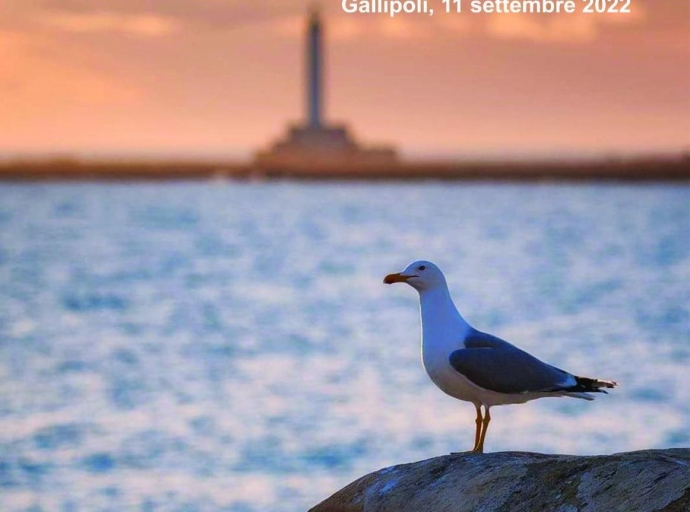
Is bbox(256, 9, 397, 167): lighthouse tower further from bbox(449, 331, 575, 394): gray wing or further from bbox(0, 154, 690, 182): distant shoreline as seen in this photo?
bbox(449, 331, 575, 394): gray wing

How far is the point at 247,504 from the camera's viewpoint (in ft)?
44.6

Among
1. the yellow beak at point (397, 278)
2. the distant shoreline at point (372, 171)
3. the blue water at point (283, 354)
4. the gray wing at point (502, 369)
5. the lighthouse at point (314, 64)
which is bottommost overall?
the blue water at point (283, 354)

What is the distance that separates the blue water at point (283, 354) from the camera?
15086mm

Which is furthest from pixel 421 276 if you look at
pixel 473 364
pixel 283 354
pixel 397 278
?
pixel 283 354

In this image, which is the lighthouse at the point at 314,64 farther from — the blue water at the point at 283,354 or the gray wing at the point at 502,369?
the gray wing at the point at 502,369

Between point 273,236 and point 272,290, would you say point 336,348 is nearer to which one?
point 272,290

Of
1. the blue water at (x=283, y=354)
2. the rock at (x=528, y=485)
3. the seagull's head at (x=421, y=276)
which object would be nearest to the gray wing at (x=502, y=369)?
the seagull's head at (x=421, y=276)

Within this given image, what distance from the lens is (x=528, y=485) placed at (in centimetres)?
505

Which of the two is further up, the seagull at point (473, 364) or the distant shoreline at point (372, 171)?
the distant shoreline at point (372, 171)

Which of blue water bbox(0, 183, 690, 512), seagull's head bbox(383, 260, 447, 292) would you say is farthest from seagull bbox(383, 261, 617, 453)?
blue water bbox(0, 183, 690, 512)

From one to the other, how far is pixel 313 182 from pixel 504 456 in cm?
10849

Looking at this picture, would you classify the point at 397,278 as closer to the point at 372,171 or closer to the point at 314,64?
the point at 314,64

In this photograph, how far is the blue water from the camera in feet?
49.5

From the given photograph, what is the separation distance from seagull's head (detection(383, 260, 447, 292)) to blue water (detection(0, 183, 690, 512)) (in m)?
7.16
